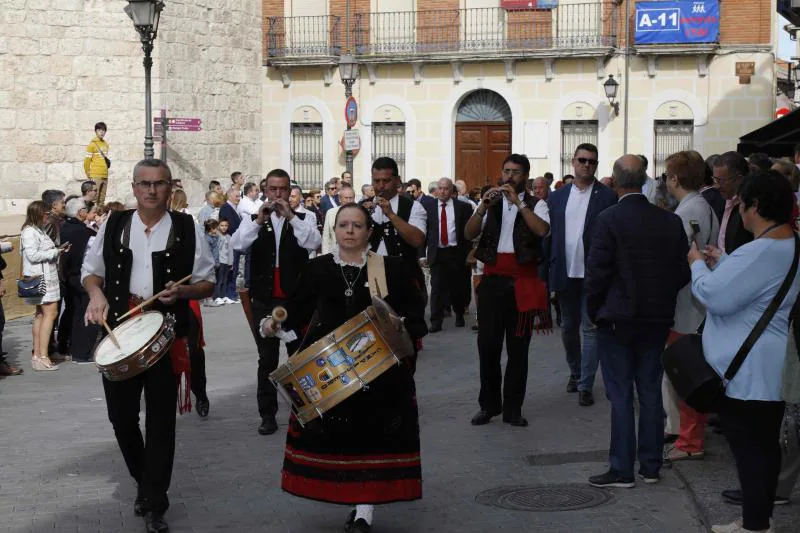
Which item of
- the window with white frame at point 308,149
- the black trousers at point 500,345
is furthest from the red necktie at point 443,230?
the window with white frame at point 308,149

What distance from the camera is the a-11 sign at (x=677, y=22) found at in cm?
2852

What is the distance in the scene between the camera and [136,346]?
251 inches

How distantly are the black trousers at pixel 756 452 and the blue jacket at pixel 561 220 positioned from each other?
3974mm

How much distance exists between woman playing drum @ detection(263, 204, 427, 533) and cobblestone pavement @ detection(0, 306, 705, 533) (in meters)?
0.39

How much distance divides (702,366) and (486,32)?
25.1m

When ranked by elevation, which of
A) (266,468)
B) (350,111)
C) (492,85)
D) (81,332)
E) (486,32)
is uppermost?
(486,32)

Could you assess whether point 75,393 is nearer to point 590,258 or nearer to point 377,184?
point 377,184

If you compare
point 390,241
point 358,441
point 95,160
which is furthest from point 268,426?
point 95,160

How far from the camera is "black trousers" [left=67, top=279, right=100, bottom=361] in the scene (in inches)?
519

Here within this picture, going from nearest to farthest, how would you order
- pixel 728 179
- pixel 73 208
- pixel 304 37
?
pixel 728 179, pixel 73 208, pixel 304 37

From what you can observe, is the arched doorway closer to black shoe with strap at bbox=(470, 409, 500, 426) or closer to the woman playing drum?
black shoe with strap at bbox=(470, 409, 500, 426)

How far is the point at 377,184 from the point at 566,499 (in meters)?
3.33

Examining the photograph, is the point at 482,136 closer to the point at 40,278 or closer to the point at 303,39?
the point at 303,39

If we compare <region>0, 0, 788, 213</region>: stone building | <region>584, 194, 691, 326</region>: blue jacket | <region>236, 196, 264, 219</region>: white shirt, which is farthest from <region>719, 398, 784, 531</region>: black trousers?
<region>0, 0, 788, 213</region>: stone building
